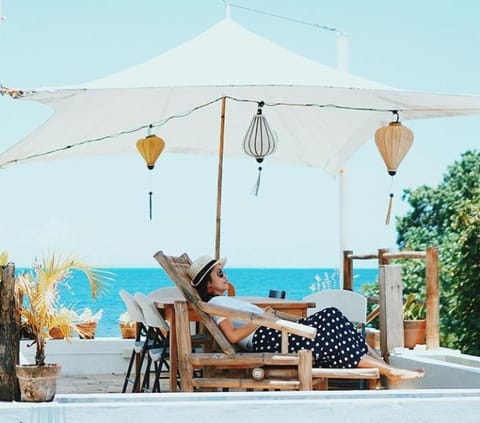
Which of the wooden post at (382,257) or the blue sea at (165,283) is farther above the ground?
the blue sea at (165,283)

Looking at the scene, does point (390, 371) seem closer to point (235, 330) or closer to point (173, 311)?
point (235, 330)

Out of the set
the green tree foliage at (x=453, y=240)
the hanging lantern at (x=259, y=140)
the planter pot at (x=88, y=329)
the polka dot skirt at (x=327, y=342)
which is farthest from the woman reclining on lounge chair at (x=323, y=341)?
the green tree foliage at (x=453, y=240)

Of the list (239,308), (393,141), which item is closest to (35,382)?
(239,308)

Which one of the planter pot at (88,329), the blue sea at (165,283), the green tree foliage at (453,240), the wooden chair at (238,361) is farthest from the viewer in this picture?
the blue sea at (165,283)

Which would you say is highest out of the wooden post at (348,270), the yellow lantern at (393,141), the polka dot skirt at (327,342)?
the yellow lantern at (393,141)

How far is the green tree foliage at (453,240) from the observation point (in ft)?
49.9

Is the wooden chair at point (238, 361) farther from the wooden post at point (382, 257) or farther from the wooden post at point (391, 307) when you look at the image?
the wooden post at point (382, 257)

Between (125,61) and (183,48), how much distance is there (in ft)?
140

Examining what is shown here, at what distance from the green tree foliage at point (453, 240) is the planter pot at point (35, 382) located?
441 inches

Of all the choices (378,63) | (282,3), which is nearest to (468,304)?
(282,3)

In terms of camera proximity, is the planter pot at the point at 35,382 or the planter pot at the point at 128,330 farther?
the planter pot at the point at 128,330

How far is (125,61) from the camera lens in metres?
48.4

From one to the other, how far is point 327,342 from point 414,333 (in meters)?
2.83

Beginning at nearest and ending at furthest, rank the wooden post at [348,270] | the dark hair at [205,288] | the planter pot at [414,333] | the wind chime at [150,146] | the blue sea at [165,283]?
the dark hair at [205,288]
the planter pot at [414,333]
the wind chime at [150,146]
the wooden post at [348,270]
the blue sea at [165,283]
